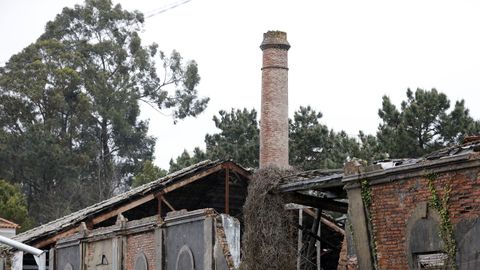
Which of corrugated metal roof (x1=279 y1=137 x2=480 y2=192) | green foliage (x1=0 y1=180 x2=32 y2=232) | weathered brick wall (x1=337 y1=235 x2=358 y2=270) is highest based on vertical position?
green foliage (x1=0 y1=180 x2=32 y2=232)

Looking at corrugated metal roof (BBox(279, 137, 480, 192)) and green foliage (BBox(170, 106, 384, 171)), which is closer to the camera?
corrugated metal roof (BBox(279, 137, 480, 192))

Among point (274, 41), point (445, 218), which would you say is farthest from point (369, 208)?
point (274, 41)

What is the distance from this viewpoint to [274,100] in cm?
3234

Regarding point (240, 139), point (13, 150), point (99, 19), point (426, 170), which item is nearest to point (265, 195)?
point (426, 170)

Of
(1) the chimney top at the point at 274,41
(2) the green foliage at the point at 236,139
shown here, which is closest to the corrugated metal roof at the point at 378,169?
(1) the chimney top at the point at 274,41

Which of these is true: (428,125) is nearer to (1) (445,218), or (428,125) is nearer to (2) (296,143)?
(2) (296,143)

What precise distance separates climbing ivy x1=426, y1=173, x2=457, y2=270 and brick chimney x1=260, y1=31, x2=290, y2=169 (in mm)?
18806

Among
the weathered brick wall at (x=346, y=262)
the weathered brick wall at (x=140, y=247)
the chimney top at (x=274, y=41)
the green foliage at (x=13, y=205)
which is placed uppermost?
the chimney top at (x=274, y=41)

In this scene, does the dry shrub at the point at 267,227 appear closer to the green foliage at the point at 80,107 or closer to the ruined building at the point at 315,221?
the ruined building at the point at 315,221

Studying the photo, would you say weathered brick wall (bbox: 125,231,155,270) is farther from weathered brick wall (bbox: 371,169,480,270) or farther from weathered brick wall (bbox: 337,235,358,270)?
weathered brick wall (bbox: 371,169,480,270)

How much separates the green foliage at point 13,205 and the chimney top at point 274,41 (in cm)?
2315

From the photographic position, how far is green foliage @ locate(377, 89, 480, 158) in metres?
31.9

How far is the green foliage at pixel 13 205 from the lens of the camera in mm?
50031

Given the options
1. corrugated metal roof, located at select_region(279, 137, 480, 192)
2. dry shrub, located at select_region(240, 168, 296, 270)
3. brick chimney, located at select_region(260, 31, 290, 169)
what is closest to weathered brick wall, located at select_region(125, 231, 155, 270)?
dry shrub, located at select_region(240, 168, 296, 270)
